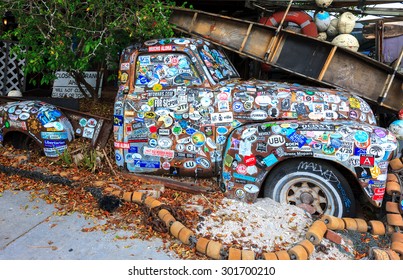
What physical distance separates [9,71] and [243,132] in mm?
6880

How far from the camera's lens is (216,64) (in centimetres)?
420

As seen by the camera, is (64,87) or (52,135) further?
(64,87)

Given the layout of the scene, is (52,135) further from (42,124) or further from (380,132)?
(380,132)

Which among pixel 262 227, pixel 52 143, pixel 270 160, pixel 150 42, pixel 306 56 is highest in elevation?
pixel 306 56

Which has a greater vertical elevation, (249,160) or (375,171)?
(375,171)

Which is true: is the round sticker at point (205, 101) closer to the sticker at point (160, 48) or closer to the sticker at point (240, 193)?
the sticker at point (160, 48)

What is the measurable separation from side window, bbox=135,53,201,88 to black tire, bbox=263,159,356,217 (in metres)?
1.46

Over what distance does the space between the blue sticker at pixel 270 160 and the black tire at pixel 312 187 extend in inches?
5.9

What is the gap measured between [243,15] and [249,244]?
20.4 feet

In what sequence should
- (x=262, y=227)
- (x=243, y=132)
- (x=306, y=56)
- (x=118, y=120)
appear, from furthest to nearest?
(x=306, y=56) < (x=118, y=120) < (x=243, y=132) < (x=262, y=227)

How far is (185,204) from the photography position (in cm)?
371

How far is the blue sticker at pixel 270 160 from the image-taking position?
3498mm

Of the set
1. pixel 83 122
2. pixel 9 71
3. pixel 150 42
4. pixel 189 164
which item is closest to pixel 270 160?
pixel 189 164

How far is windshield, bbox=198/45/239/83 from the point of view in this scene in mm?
4012
